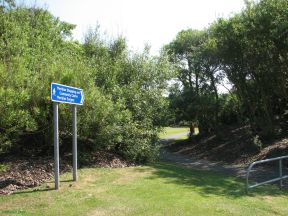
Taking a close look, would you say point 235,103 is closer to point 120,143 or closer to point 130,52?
point 130,52

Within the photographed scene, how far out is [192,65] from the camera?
83.3 ft

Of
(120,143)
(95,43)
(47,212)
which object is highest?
(95,43)

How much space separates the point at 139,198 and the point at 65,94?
2848 mm

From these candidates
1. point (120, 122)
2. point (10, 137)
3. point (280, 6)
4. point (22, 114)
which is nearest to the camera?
point (22, 114)

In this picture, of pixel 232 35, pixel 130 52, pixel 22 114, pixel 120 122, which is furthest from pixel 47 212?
pixel 232 35

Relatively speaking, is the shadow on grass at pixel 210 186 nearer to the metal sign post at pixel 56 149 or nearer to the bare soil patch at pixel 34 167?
the bare soil patch at pixel 34 167

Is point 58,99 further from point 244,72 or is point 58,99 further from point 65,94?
point 244,72

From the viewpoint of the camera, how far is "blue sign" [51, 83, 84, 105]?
768 centimetres

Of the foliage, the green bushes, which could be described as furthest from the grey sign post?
the foliage

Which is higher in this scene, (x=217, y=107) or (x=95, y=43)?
(x=95, y=43)

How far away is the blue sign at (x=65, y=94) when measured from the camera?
7.68m

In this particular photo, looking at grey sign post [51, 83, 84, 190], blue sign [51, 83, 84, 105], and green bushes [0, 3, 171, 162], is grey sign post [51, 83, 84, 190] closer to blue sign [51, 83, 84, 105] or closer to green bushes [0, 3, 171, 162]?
blue sign [51, 83, 84, 105]

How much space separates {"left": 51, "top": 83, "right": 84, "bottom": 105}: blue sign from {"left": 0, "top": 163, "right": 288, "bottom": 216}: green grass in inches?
78.2

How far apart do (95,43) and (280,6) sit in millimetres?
9682
